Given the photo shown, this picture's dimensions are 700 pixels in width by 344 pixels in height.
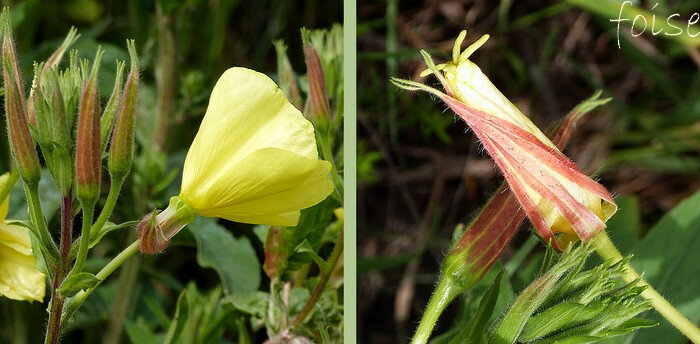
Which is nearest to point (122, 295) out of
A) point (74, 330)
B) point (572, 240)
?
point (74, 330)

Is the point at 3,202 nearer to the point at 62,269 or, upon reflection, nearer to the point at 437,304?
the point at 62,269

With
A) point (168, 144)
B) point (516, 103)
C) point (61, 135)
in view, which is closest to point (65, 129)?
point (61, 135)

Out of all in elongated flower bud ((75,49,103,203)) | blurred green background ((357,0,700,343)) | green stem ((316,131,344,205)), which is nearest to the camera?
elongated flower bud ((75,49,103,203))

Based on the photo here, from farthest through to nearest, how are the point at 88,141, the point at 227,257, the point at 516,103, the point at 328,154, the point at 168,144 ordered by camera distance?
the point at 516,103 → the point at 168,144 → the point at 227,257 → the point at 328,154 → the point at 88,141

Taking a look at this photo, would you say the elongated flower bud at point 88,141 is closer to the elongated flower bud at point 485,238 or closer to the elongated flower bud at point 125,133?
the elongated flower bud at point 125,133

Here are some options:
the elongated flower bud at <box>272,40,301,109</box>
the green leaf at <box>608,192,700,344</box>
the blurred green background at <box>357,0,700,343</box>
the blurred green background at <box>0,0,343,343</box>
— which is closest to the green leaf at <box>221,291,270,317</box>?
the blurred green background at <box>0,0,343,343</box>

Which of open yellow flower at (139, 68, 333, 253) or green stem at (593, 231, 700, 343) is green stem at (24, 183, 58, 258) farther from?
green stem at (593, 231, 700, 343)
